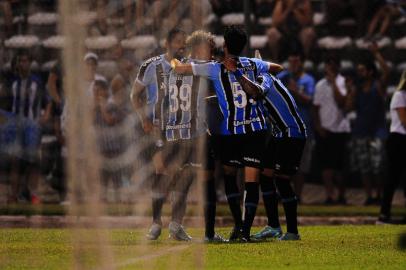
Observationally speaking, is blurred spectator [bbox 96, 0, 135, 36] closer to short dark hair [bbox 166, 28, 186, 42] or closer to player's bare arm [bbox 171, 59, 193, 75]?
short dark hair [bbox 166, 28, 186, 42]

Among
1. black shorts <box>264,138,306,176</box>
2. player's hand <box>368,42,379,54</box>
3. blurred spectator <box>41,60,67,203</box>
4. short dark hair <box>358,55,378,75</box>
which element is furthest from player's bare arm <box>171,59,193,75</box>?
player's hand <box>368,42,379,54</box>

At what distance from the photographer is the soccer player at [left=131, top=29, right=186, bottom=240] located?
41.2 feet

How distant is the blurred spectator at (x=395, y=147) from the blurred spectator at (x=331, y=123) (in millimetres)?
2548

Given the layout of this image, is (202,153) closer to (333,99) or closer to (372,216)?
(372,216)

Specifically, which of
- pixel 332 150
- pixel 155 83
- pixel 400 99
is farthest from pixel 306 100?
pixel 155 83

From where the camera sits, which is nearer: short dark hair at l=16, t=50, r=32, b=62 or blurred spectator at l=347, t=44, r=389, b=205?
short dark hair at l=16, t=50, r=32, b=62

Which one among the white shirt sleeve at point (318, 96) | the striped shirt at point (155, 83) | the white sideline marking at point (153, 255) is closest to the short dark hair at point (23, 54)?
the striped shirt at point (155, 83)

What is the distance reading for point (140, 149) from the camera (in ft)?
35.1

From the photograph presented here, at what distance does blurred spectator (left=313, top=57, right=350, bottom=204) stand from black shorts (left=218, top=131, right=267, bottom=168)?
6631mm

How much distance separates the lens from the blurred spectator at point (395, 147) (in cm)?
1688

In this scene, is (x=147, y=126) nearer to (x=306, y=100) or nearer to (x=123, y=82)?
(x=123, y=82)

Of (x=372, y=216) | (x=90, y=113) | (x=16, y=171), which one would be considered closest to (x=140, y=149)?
(x=90, y=113)

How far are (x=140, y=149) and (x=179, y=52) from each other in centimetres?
316

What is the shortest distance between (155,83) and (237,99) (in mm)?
1051
